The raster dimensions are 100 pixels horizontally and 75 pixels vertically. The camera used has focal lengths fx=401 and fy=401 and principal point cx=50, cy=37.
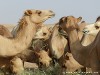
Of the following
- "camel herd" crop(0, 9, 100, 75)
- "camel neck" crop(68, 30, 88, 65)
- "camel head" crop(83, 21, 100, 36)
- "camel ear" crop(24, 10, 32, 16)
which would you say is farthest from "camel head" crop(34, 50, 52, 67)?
"camel neck" crop(68, 30, 88, 65)

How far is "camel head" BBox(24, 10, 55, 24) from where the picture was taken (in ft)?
32.8

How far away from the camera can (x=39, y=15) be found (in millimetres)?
10188

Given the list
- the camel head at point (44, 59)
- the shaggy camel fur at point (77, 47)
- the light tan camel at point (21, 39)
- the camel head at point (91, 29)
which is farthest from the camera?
the camel head at point (44, 59)

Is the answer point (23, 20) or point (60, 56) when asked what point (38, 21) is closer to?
point (23, 20)

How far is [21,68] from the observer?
11117 millimetres

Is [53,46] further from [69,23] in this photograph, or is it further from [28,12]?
[69,23]

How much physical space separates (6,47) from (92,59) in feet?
7.26

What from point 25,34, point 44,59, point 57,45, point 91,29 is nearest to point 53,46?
point 57,45

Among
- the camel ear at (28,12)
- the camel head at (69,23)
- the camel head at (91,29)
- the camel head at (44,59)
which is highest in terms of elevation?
the camel ear at (28,12)

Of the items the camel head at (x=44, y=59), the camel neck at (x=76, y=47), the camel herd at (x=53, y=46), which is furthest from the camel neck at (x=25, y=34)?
the camel head at (x=44, y=59)

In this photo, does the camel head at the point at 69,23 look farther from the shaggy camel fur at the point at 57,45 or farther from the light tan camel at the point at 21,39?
the shaggy camel fur at the point at 57,45

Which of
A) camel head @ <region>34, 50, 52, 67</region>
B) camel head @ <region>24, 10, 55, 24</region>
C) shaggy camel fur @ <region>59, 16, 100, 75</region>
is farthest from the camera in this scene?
camel head @ <region>34, 50, 52, 67</region>

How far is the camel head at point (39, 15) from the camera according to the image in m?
10.0

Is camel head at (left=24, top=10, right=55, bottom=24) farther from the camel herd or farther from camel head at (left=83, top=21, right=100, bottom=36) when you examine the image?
camel head at (left=83, top=21, right=100, bottom=36)
